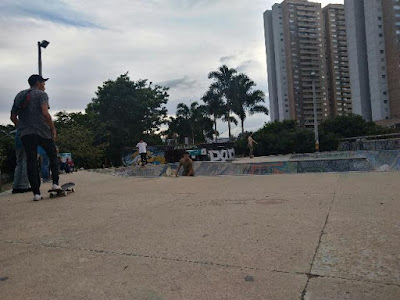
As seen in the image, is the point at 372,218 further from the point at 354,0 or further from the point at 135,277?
the point at 354,0

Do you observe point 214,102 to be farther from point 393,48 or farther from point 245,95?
point 393,48

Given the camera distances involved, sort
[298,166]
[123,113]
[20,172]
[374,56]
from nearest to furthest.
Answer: [20,172] → [298,166] → [123,113] → [374,56]

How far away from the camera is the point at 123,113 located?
37219 millimetres

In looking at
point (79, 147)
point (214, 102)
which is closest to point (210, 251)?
point (79, 147)

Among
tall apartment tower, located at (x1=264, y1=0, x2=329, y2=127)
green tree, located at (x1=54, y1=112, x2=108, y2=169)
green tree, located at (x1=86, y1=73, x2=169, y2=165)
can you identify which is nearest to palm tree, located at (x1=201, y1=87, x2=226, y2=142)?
green tree, located at (x1=86, y1=73, x2=169, y2=165)

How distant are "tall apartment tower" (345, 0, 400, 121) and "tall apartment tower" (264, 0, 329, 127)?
20.5 feet

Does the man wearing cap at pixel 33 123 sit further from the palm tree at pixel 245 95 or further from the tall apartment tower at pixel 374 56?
the tall apartment tower at pixel 374 56

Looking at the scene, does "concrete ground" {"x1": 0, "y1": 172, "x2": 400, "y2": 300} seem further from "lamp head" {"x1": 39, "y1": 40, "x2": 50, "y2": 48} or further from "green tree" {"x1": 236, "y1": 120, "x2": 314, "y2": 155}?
"green tree" {"x1": 236, "y1": 120, "x2": 314, "y2": 155}

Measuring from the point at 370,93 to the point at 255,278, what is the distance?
227ft

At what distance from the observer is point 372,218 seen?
8.86 feet

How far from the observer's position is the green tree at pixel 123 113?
3578 cm

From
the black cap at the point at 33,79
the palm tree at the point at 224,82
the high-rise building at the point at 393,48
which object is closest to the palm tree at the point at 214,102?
the palm tree at the point at 224,82

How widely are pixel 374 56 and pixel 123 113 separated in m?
48.4

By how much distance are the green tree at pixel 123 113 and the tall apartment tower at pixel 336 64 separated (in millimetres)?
46090
